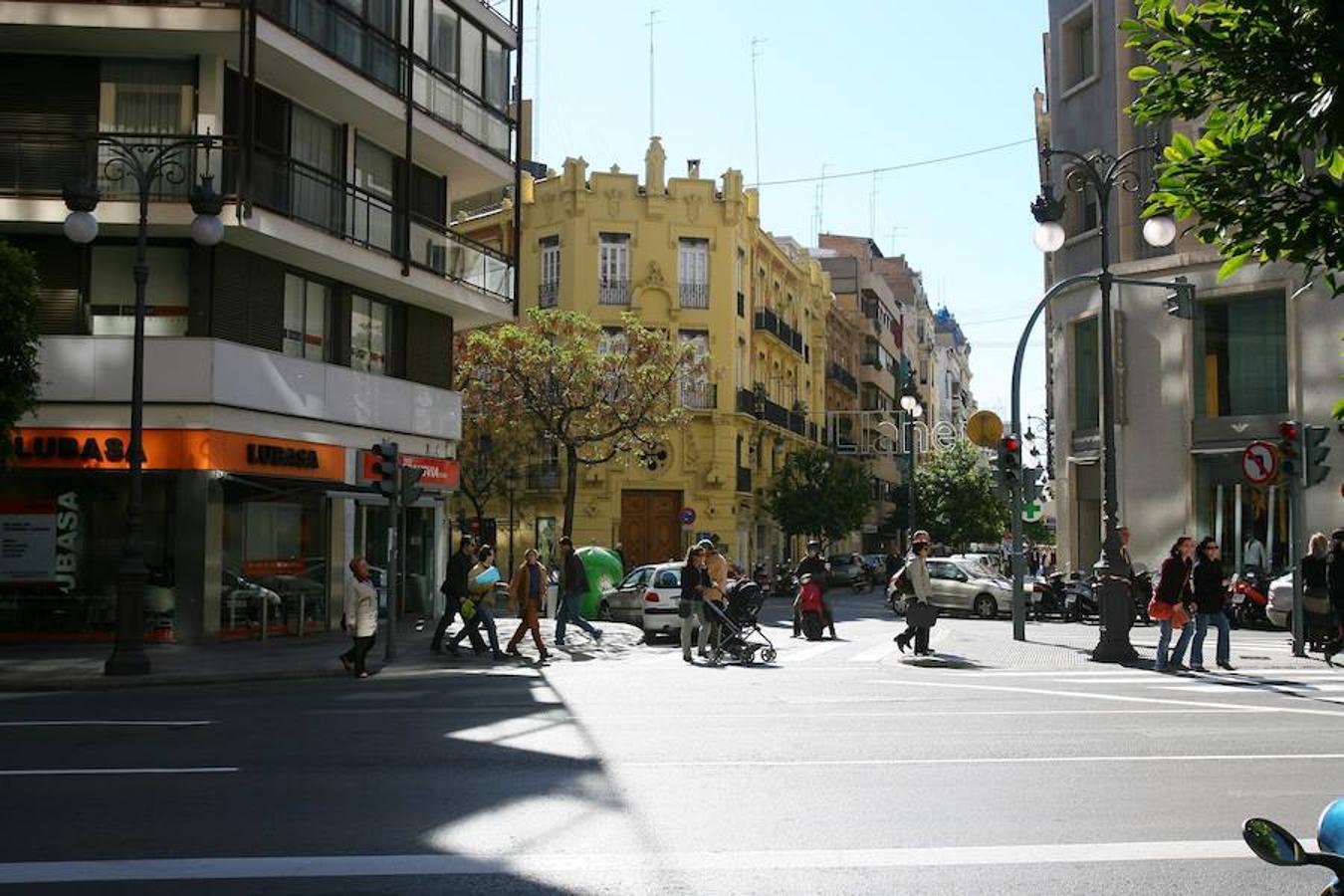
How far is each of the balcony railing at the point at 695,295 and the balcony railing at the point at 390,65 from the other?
21.5 metres

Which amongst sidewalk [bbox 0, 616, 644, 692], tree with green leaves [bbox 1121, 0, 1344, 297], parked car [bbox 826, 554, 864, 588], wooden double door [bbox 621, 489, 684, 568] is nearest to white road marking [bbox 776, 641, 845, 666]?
sidewalk [bbox 0, 616, 644, 692]

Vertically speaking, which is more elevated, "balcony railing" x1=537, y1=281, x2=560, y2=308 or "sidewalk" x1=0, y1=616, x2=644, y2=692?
"balcony railing" x1=537, y1=281, x2=560, y2=308

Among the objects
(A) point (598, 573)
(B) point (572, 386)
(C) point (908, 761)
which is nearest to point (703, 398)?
(B) point (572, 386)

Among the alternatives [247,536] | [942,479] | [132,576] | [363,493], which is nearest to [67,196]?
[132,576]

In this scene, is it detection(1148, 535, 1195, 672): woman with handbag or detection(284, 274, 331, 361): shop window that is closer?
detection(1148, 535, 1195, 672): woman with handbag

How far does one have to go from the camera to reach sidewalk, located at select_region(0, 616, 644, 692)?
1662 centimetres

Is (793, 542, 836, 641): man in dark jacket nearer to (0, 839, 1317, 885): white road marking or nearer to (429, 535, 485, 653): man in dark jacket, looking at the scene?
(429, 535, 485, 653): man in dark jacket

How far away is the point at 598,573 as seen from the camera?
31516mm

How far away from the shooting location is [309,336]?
24.4m

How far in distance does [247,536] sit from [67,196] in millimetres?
7244

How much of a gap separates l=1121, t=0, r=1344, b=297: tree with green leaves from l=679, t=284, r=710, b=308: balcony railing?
148 ft

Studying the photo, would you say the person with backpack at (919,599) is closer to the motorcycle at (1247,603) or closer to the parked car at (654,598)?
the parked car at (654,598)

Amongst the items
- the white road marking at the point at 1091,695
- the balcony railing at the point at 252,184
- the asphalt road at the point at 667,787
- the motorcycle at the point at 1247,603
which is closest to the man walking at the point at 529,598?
the asphalt road at the point at 667,787

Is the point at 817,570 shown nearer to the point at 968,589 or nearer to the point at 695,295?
the point at 968,589
